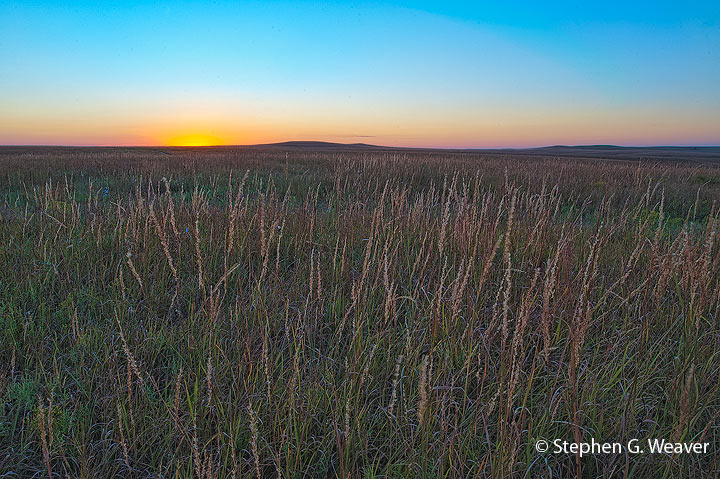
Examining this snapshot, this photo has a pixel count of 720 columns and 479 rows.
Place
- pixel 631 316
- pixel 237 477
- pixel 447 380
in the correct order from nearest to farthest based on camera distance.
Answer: pixel 237 477 < pixel 447 380 < pixel 631 316

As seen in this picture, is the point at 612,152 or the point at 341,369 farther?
the point at 612,152

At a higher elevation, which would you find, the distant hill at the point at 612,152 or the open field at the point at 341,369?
the distant hill at the point at 612,152

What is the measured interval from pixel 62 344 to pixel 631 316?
351 centimetres

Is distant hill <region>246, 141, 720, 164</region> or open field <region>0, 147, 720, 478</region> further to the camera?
distant hill <region>246, 141, 720, 164</region>

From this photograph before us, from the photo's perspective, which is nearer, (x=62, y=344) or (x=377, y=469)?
(x=377, y=469)

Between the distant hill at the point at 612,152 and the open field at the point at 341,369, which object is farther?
the distant hill at the point at 612,152

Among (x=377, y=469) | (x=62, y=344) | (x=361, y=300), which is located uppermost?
(x=361, y=300)

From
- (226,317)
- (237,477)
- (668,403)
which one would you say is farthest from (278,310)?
(668,403)

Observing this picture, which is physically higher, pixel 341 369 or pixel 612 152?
pixel 612 152

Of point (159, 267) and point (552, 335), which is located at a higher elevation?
point (159, 267)

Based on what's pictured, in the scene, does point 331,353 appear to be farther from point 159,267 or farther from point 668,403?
point 159,267

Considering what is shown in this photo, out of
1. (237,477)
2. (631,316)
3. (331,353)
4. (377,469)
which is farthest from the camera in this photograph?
(631,316)

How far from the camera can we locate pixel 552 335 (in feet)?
7.26

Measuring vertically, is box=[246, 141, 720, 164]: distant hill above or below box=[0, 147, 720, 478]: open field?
above
